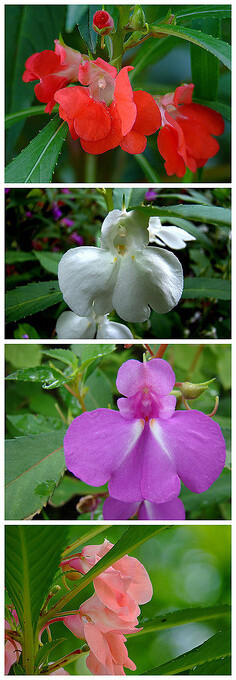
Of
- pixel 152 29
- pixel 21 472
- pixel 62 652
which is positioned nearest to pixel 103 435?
pixel 21 472

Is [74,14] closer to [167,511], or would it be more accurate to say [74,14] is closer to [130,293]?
[130,293]

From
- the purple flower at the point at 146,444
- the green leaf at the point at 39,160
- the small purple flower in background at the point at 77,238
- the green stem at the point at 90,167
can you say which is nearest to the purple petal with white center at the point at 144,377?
the purple flower at the point at 146,444

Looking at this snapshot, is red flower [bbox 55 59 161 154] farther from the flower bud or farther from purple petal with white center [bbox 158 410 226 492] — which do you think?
purple petal with white center [bbox 158 410 226 492]

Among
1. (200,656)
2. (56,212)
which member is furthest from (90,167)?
(200,656)

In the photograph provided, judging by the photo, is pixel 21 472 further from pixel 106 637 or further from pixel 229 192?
pixel 229 192

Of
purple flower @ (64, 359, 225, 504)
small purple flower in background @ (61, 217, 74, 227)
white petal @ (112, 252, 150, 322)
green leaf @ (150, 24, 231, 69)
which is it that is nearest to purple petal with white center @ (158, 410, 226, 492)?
purple flower @ (64, 359, 225, 504)

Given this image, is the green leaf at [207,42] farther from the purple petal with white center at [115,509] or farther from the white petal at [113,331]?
the purple petal with white center at [115,509]
